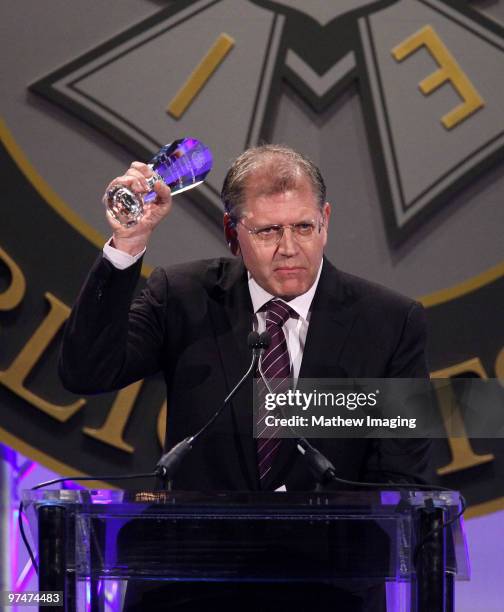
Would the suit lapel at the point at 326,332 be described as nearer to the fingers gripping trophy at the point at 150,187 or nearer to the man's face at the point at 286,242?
the man's face at the point at 286,242

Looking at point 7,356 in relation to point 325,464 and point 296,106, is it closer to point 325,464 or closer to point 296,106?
point 296,106

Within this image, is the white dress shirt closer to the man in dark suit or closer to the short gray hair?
the man in dark suit

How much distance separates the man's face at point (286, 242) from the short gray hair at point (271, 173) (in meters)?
0.01

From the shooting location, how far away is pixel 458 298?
3.04 meters

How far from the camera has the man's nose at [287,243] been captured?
6.41 ft

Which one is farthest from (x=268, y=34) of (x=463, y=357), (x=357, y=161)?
(x=463, y=357)

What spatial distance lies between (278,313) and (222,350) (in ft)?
0.45

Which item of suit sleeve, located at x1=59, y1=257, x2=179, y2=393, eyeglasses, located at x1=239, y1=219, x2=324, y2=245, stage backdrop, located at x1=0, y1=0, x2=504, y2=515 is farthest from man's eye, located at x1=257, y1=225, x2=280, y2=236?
stage backdrop, located at x1=0, y1=0, x2=504, y2=515

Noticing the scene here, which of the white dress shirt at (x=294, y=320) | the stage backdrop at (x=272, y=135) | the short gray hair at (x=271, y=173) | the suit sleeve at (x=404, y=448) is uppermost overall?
the stage backdrop at (x=272, y=135)

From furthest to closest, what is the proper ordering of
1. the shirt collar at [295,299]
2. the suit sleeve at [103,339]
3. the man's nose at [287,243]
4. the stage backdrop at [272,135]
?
the stage backdrop at [272,135] → the shirt collar at [295,299] → the man's nose at [287,243] → the suit sleeve at [103,339]

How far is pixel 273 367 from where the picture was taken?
198 centimetres

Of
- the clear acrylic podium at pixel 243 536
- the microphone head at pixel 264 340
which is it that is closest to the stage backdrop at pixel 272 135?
the microphone head at pixel 264 340

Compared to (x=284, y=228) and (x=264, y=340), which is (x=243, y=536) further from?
(x=284, y=228)

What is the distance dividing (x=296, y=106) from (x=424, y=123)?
39 cm
